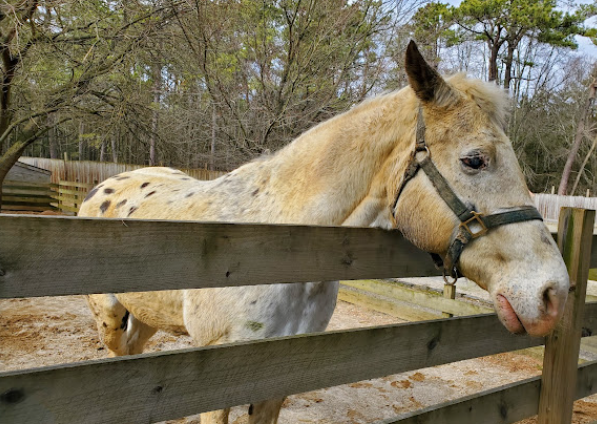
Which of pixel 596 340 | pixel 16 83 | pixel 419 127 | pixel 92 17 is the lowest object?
pixel 596 340

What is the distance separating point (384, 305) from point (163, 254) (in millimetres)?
5879

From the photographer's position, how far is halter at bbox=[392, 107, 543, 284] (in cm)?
169

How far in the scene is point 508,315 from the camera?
1.62 m

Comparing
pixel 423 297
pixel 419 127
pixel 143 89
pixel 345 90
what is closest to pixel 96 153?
pixel 143 89

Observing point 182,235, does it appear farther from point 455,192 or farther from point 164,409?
point 455,192

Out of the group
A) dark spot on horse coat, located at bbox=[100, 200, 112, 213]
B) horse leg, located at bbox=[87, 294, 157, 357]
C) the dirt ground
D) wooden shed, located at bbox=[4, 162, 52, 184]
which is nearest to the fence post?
the dirt ground

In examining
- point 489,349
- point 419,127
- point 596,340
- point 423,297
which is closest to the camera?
point 419,127

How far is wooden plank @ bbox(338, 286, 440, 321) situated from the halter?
14.5 ft

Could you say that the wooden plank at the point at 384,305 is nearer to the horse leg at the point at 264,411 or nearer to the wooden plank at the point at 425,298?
the wooden plank at the point at 425,298

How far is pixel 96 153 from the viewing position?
42812 millimetres

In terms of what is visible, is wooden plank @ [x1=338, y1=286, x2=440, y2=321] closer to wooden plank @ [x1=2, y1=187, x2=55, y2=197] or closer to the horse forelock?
the horse forelock

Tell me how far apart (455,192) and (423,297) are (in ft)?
14.6

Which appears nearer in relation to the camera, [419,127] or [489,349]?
[419,127]

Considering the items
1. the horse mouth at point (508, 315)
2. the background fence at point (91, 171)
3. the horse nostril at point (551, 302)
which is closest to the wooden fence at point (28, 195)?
the background fence at point (91, 171)
